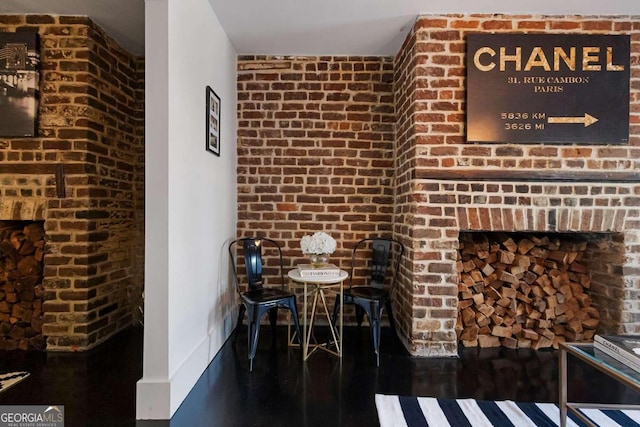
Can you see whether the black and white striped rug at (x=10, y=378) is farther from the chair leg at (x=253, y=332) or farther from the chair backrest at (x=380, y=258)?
the chair backrest at (x=380, y=258)

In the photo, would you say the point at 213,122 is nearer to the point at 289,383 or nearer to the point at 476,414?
the point at 289,383

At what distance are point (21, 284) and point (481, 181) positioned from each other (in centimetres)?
388

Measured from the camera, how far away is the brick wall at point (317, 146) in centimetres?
317

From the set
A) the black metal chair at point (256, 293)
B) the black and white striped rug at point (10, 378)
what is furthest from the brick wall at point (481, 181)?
the black and white striped rug at point (10, 378)

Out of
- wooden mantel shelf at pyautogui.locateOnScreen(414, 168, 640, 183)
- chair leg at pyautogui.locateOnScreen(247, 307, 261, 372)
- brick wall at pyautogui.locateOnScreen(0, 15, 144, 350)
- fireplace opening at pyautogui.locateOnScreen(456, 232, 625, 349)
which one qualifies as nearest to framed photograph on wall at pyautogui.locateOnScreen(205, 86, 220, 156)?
brick wall at pyautogui.locateOnScreen(0, 15, 144, 350)

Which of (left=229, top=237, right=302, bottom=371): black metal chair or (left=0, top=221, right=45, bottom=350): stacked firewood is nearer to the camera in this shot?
(left=229, top=237, right=302, bottom=371): black metal chair

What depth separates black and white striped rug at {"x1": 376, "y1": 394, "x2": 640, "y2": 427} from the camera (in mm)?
1740

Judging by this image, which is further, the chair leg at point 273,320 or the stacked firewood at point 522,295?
the chair leg at point 273,320

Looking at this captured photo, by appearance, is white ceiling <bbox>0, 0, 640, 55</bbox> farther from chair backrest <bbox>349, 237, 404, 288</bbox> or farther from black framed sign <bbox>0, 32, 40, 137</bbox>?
chair backrest <bbox>349, 237, 404, 288</bbox>

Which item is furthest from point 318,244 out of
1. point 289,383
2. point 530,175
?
point 530,175

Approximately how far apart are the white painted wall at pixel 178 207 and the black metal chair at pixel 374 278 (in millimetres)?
1161

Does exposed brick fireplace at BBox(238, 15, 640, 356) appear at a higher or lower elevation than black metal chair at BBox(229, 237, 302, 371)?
higher

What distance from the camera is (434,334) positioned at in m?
2.53

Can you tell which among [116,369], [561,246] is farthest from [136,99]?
[561,246]
